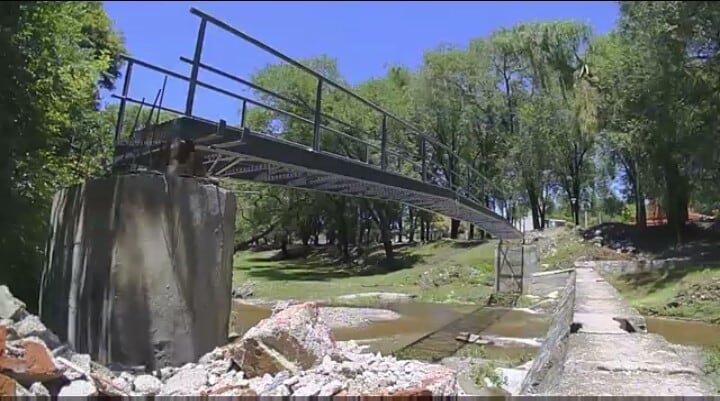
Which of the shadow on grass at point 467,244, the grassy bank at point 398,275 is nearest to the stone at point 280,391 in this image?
Result: the grassy bank at point 398,275

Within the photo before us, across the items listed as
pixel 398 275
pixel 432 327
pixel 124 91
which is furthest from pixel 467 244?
pixel 124 91

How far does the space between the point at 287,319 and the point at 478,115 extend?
29.3 meters

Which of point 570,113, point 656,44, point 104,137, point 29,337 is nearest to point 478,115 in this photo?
point 570,113

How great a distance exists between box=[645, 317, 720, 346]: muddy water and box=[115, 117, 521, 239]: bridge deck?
216 inches

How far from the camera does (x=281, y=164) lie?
8.13 metres

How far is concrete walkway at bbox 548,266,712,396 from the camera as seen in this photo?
466 centimetres

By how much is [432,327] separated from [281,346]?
1109cm

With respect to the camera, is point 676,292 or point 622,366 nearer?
point 622,366

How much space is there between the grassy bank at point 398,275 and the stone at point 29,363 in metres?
19.2

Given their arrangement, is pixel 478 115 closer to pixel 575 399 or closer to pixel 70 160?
pixel 70 160

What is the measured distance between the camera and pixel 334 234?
42.5 m

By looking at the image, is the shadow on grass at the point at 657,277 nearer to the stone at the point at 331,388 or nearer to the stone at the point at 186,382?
the stone at the point at 331,388

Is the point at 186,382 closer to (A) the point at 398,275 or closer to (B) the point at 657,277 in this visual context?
(B) the point at 657,277

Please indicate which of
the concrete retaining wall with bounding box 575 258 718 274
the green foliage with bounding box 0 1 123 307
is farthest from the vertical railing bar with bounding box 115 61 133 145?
the concrete retaining wall with bounding box 575 258 718 274
